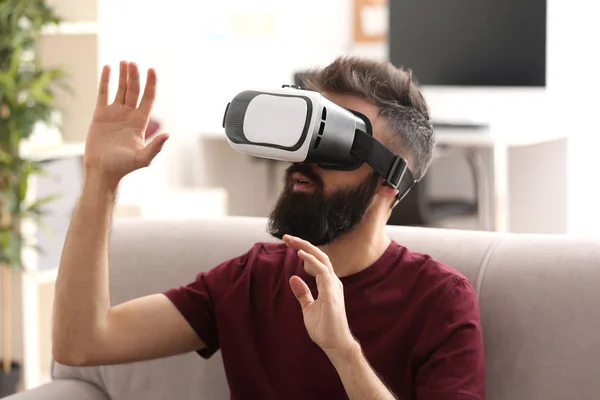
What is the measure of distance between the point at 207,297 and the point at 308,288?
0.91 feet

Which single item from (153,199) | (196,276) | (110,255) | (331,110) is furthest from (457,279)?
(153,199)

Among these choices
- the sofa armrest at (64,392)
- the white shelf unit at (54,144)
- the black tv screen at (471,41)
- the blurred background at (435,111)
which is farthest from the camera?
the black tv screen at (471,41)

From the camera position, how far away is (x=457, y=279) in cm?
146

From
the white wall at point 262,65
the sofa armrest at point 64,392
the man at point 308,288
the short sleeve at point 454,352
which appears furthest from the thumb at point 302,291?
the white wall at point 262,65

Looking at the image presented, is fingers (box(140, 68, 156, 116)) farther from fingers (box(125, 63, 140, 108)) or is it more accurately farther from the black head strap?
the black head strap

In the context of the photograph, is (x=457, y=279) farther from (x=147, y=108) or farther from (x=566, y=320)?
(x=147, y=108)

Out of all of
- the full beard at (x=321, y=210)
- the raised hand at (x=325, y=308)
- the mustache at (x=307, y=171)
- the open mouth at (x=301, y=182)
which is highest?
the mustache at (x=307, y=171)

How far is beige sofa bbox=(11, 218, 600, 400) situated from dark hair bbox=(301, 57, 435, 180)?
0.20 m

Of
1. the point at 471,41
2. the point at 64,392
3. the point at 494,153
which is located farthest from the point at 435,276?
the point at 471,41

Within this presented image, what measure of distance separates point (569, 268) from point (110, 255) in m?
0.86

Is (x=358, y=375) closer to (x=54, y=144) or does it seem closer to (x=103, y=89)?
(x=103, y=89)

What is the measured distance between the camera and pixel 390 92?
5.04 feet

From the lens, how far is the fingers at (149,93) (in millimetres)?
1428

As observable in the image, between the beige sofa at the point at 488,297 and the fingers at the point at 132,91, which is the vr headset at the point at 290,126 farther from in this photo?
the beige sofa at the point at 488,297
